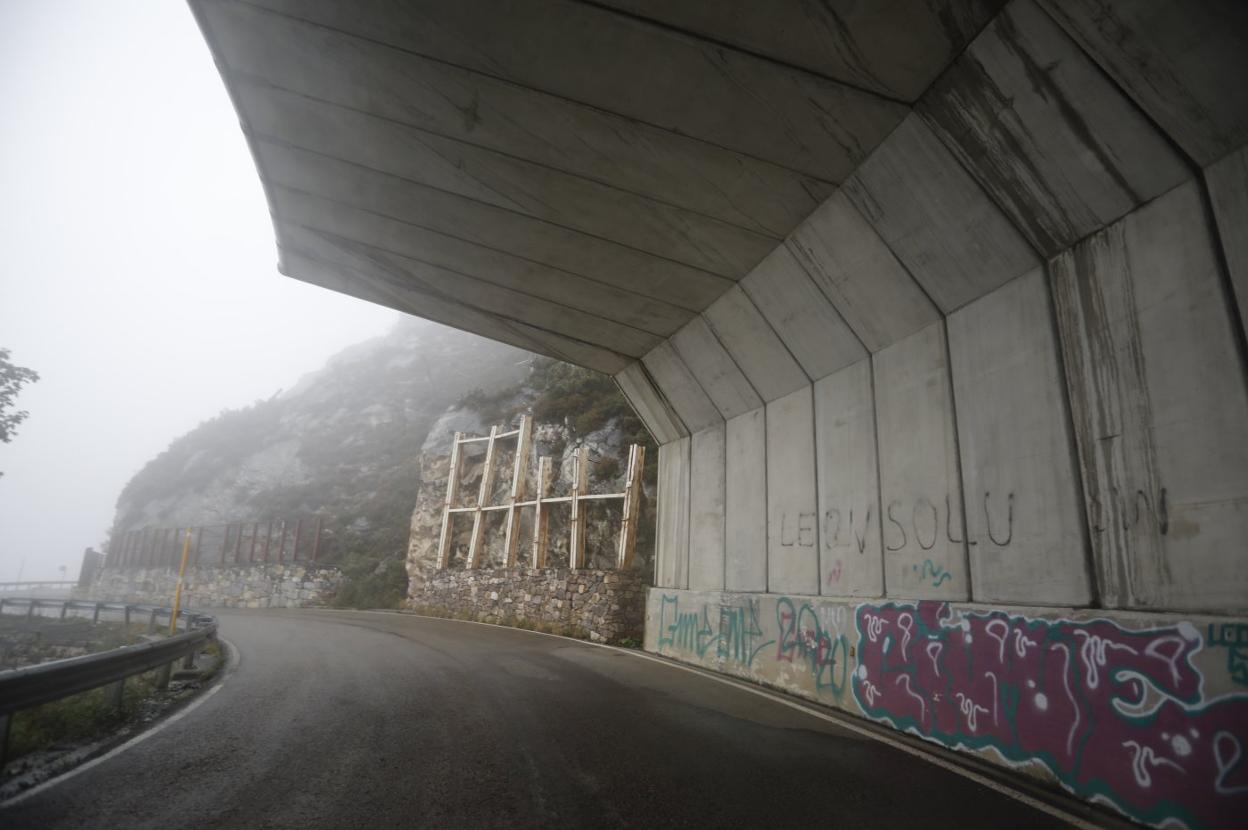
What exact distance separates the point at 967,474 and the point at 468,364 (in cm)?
5845

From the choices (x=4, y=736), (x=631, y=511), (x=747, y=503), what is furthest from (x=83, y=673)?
(x=631, y=511)

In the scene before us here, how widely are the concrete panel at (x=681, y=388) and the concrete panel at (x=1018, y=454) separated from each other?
16.8 feet

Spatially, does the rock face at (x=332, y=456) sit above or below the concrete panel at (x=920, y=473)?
above

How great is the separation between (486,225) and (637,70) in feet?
11.2

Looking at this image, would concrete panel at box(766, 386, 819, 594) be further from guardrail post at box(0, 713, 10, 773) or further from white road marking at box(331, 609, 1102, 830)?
guardrail post at box(0, 713, 10, 773)

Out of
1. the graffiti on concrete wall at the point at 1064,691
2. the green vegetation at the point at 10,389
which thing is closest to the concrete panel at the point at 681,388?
the graffiti on concrete wall at the point at 1064,691

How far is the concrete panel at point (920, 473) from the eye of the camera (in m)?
5.98

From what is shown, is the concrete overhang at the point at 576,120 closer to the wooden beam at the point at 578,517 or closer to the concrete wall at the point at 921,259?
the concrete wall at the point at 921,259

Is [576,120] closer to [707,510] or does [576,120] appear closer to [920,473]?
[920,473]

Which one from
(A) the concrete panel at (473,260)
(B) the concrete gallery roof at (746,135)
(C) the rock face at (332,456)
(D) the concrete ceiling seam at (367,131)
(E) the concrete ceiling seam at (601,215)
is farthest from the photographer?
(C) the rock face at (332,456)

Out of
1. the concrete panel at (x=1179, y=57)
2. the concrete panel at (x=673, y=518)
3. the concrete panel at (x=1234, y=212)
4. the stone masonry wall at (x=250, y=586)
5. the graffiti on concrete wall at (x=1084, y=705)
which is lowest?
the stone masonry wall at (x=250, y=586)

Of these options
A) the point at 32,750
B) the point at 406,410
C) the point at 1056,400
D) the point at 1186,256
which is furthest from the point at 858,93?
the point at 406,410

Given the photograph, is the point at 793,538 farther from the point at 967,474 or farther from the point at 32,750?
the point at 32,750

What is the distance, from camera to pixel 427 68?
19.2 ft
